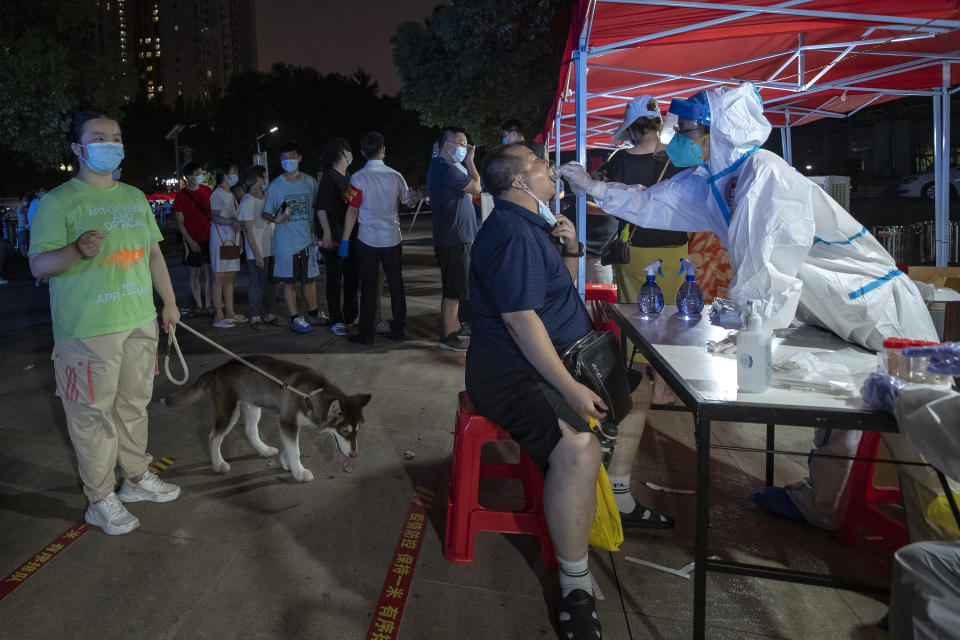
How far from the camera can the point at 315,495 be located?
3713 mm

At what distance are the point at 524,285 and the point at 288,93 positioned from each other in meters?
48.6

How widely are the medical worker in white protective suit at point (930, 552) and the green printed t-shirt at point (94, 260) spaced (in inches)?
126

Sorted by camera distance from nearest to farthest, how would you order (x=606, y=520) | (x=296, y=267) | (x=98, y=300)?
(x=606, y=520) → (x=98, y=300) → (x=296, y=267)

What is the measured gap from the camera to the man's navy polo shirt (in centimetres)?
261

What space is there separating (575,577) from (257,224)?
644 centimetres

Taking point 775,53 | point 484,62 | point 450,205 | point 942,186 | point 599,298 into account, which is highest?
point 484,62

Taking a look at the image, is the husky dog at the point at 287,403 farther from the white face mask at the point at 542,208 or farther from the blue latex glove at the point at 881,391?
the blue latex glove at the point at 881,391

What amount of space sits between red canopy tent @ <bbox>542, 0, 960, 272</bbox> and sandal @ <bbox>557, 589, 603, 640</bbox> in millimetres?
3229

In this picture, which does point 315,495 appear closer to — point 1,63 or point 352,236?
point 352,236

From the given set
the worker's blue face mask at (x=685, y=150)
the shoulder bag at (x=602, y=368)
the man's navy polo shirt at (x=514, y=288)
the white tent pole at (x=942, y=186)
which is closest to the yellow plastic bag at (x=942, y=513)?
the shoulder bag at (x=602, y=368)

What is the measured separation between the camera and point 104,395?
3.23 meters

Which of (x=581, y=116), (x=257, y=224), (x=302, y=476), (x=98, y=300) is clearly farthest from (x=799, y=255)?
(x=257, y=224)

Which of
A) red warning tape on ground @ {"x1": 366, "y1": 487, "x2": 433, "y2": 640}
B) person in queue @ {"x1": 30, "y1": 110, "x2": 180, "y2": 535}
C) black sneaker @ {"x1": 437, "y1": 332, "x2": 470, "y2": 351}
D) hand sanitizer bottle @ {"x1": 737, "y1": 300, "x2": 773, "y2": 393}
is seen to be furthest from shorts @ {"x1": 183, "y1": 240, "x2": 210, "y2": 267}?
hand sanitizer bottle @ {"x1": 737, "y1": 300, "x2": 773, "y2": 393}

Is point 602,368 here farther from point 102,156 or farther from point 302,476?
point 102,156
